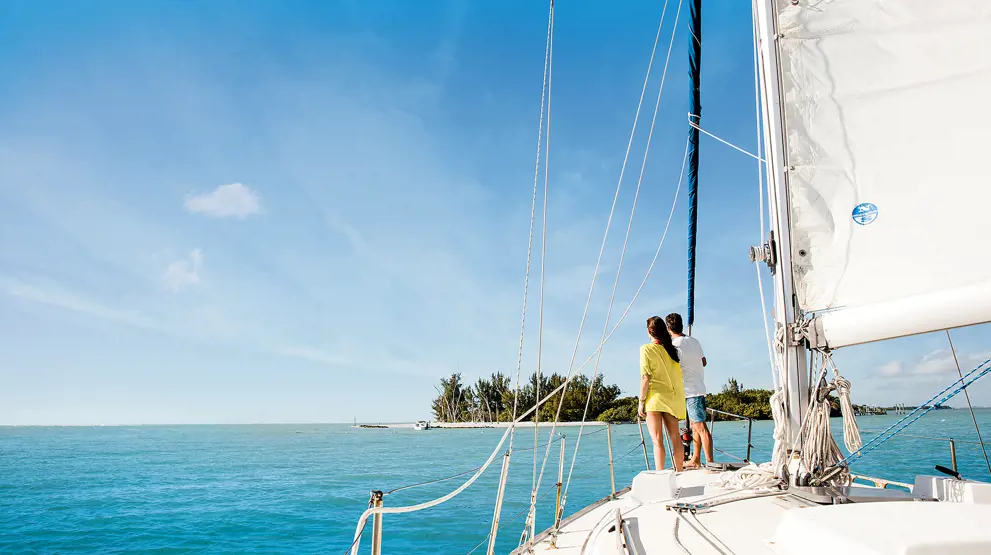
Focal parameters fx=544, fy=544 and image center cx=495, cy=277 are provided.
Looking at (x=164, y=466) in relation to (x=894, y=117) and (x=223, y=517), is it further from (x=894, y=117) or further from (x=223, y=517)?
(x=894, y=117)

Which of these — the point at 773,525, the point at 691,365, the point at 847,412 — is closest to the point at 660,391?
the point at 691,365

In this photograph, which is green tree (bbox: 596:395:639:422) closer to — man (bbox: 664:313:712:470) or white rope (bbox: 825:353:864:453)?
man (bbox: 664:313:712:470)

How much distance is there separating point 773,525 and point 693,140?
3977mm

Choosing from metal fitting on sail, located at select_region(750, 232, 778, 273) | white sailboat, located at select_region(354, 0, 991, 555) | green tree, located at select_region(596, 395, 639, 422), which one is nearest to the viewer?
white sailboat, located at select_region(354, 0, 991, 555)

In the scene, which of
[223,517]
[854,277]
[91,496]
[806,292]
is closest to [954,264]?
[854,277]

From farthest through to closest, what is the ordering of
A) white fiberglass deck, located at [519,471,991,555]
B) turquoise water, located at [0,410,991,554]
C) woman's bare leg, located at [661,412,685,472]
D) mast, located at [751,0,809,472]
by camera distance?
turquoise water, located at [0,410,991,554]
woman's bare leg, located at [661,412,685,472]
mast, located at [751,0,809,472]
white fiberglass deck, located at [519,471,991,555]

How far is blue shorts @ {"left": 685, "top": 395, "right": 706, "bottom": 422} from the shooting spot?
4641 mm

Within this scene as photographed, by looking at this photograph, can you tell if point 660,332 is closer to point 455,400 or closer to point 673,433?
point 673,433

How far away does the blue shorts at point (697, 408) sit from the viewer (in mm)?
4641

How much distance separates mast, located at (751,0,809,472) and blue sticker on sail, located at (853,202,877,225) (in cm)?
29

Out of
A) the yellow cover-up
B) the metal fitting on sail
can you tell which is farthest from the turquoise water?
the metal fitting on sail

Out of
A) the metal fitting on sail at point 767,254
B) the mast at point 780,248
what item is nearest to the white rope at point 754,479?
the mast at point 780,248

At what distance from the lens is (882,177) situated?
247 centimetres

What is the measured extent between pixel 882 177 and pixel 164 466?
29047 mm
